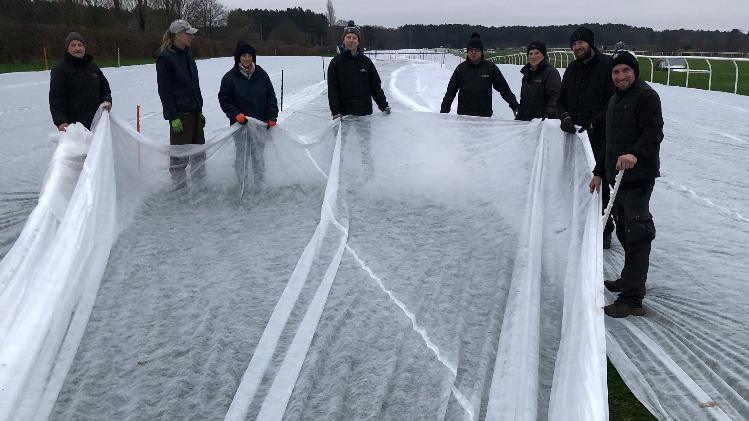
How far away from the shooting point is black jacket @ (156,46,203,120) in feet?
18.4

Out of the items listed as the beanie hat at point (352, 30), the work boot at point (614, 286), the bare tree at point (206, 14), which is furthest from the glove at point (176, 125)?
the bare tree at point (206, 14)

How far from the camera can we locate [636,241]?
148 inches

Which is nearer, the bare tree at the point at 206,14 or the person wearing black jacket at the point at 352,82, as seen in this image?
the person wearing black jacket at the point at 352,82

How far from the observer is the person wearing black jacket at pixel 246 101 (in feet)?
18.4

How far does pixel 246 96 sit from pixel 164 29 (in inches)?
2030

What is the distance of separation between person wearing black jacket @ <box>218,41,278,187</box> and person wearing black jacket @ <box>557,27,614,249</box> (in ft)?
8.60

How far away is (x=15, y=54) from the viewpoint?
2405 cm

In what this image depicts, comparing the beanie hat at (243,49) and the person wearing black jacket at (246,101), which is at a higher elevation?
the beanie hat at (243,49)

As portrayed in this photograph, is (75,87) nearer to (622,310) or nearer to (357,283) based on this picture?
(357,283)

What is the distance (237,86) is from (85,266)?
261 centimetres

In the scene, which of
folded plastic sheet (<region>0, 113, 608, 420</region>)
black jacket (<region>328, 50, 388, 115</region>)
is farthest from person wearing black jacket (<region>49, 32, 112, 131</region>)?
black jacket (<region>328, 50, 388, 115</region>)

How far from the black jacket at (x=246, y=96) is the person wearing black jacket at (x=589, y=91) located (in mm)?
2726

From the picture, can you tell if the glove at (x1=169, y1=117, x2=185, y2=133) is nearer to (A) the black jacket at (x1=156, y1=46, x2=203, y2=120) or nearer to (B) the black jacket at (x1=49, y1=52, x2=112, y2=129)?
(A) the black jacket at (x1=156, y1=46, x2=203, y2=120)

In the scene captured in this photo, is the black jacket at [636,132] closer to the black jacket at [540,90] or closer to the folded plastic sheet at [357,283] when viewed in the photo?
the folded plastic sheet at [357,283]
